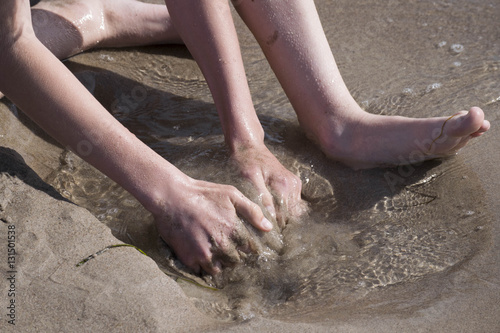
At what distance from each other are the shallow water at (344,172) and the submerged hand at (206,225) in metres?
0.05

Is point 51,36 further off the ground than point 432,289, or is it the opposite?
point 51,36

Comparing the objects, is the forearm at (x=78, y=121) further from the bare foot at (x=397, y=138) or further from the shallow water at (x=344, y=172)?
the bare foot at (x=397, y=138)

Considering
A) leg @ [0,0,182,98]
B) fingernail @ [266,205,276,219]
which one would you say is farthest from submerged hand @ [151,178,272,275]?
leg @ [0,0,182,98]

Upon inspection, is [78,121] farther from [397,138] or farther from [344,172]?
[397,138]

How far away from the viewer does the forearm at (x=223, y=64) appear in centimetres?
218

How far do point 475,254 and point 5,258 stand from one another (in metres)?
1.41

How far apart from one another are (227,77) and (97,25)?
1120 millimetres

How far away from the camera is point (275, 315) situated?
1.60m

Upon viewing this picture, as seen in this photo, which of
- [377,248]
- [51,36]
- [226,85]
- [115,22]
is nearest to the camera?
[377,248]

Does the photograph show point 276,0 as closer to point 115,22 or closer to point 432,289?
point 115,22

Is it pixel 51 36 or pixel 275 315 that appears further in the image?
pixel 51 36

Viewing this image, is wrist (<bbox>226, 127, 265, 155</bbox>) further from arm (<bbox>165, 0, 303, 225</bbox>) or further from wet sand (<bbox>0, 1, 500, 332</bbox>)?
wet sand (<bbox>0, 1, 500, 332</bbox>)

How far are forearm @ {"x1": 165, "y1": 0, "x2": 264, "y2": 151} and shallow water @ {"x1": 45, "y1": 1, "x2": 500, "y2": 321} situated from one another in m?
0.16

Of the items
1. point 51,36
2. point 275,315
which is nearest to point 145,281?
point 275,315
